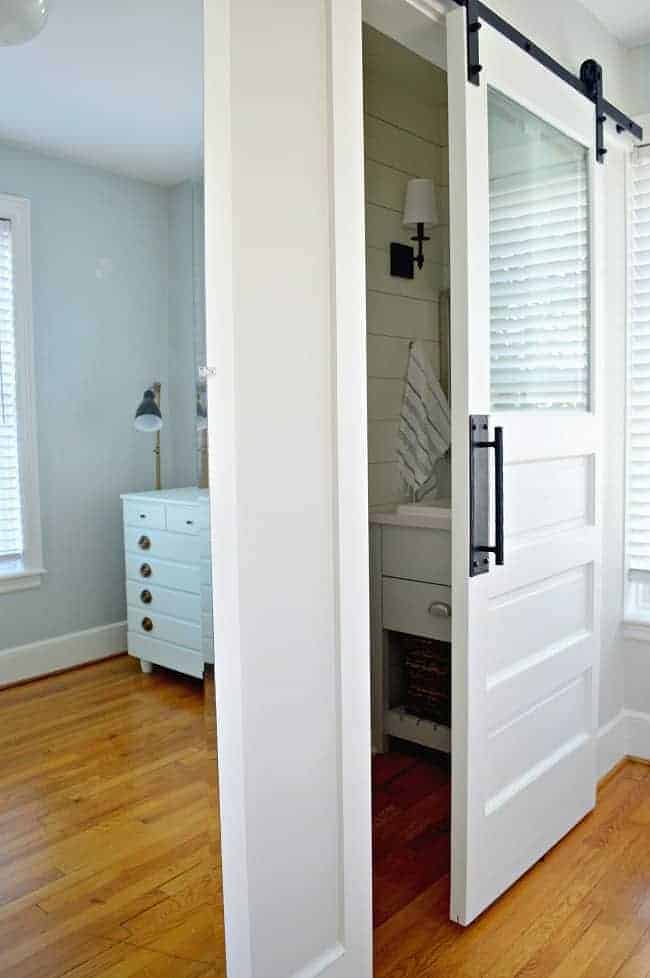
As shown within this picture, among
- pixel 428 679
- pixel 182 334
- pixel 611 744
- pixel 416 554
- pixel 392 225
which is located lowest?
pixel 611 744

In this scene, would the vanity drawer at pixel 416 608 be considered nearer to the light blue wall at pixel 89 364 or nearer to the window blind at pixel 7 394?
the light blue wall at pixel 89 364

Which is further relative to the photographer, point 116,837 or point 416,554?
point 416,554

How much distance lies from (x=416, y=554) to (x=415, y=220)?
1.17m

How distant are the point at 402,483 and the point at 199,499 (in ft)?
5.52

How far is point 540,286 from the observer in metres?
2.19

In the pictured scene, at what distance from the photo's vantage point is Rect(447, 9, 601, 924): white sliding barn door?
1.87 metres

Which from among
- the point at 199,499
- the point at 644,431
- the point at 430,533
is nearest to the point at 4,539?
the point at 199,499

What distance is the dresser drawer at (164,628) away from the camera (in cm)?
125

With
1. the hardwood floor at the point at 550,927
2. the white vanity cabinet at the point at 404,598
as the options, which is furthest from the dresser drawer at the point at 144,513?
the white vanity cabinet at the point at 404,598

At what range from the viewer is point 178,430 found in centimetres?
126

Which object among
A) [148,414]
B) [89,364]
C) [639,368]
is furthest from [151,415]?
[639,368]

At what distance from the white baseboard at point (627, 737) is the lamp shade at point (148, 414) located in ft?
7.20

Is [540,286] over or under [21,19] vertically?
under

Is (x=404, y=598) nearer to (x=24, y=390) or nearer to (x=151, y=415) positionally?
(x=151, y=415)
